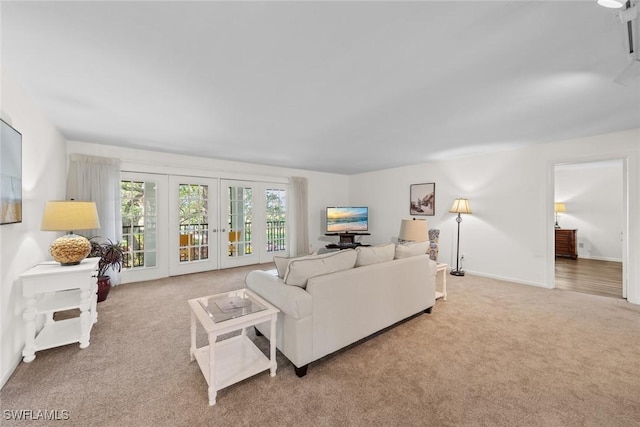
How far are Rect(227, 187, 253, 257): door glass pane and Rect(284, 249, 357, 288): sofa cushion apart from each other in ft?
11.6

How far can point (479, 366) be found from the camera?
1916 mm

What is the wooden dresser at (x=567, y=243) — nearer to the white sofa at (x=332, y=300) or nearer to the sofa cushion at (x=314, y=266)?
the white sofa at (x=332, y=300)

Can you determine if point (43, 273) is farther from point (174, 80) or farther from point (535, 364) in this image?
point (535, 364)

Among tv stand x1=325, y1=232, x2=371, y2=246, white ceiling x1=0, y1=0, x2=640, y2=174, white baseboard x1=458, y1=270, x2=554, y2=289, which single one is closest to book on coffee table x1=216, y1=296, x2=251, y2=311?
white ceiling x1=0, y1=0, x2=640, y2=174

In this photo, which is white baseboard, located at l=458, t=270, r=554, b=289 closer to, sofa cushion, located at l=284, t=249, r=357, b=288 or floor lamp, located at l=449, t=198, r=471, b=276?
floor lamp, located at l=449, t=198, r=471, b=276

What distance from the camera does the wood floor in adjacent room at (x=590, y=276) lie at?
374cm

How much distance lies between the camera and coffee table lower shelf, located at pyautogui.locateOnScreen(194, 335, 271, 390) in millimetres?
1634

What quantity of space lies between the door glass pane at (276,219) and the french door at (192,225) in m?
1.20

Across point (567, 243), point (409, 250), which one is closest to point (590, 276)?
point (567, 243)

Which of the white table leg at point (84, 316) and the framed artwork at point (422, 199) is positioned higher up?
the framed artwork at point (422, 199)

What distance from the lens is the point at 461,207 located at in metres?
4.55

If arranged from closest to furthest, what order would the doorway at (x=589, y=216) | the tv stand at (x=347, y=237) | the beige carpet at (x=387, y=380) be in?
the beige carpet at (x=387, y=380) → the doorway at (x=589, y=216) → the tv stand at (x=347, y=237)

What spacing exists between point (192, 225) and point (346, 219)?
135 inches

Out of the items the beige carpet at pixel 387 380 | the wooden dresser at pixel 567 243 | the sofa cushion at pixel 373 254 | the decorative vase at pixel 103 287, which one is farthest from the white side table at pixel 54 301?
the wooden dresser at pixel 567 243
